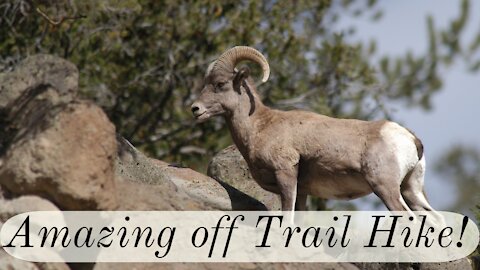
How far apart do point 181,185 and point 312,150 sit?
1.74 meters

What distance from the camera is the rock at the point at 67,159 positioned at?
9.05 m

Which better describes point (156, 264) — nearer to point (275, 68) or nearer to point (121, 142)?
point (121, 142)

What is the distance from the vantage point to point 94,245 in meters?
9.57

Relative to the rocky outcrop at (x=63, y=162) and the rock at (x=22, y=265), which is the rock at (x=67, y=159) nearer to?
the rocky outcrop at (x=63, y=162)

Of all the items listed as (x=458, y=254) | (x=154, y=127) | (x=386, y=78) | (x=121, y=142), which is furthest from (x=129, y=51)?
(x=458, y=254)

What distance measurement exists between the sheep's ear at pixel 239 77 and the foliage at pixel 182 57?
288 inches

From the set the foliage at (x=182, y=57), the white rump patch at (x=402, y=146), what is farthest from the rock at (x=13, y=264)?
the foliage at (x=182, y=57)

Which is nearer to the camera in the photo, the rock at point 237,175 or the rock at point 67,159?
the rock at point 67,159

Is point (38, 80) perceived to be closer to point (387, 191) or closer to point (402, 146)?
point (387, 191)

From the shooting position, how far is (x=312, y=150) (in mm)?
11234

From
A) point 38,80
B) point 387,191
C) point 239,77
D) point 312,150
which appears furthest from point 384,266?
point 38,80

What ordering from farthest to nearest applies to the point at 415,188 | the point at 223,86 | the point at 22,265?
the point at 223,86 → the point at 415,188 → the point at 22,265

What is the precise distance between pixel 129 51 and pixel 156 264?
441 inches

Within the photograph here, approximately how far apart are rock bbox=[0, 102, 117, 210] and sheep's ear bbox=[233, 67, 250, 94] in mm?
2656
